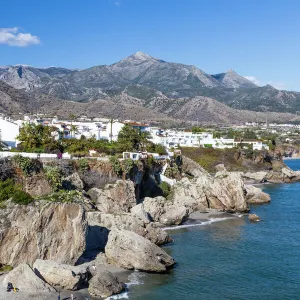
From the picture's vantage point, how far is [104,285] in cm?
2898

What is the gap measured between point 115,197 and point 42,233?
18.0m

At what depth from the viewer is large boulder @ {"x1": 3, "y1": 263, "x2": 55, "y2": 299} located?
28.2m

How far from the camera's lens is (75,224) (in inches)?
1305

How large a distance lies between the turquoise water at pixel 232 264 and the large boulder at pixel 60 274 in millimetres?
3389

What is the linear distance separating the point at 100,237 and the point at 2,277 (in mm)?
9974

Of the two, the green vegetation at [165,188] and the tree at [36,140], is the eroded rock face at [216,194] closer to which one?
the green vegetation at [165,188]

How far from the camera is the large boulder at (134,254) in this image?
33.4 metres

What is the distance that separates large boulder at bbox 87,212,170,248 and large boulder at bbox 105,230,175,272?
163 inches

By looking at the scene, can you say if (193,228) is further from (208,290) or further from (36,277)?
(36,277)

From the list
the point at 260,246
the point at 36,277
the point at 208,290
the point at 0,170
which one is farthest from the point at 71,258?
the point at 260,246

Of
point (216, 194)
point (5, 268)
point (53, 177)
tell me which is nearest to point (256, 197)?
point (216, 194)

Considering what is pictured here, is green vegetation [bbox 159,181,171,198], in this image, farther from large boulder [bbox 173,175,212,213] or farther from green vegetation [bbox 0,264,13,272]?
green vegetation [bbox 0,264,13,272]

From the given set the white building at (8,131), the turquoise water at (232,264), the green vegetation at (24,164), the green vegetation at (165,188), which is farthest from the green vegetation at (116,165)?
the white building at (8,131)

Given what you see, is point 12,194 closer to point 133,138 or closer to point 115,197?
point 115,197
